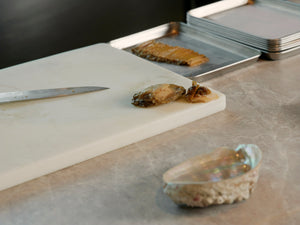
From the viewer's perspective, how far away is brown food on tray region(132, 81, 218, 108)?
103 centimetres

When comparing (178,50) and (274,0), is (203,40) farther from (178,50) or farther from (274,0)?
(274,0)

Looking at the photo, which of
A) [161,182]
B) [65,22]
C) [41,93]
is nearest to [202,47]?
[41,93]

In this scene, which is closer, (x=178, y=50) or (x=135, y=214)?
(x=135, y=214)

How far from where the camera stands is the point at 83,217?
0.74m

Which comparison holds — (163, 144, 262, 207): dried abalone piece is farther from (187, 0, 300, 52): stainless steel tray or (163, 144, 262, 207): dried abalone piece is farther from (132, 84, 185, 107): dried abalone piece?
(187, 0, 300, 52): stainless steel tray

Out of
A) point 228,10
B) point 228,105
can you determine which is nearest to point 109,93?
point 228,105

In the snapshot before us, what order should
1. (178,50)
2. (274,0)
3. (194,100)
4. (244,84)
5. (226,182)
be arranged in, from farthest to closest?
(274,0) → (178,50) → (244,84) → (194,100) → (226,182)

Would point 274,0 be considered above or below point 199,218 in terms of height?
above

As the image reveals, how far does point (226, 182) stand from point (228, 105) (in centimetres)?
42

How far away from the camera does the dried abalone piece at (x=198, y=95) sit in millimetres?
1037

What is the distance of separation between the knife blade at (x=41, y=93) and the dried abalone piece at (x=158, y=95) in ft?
0.48

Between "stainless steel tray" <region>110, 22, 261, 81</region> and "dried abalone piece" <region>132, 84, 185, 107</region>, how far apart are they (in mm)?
178

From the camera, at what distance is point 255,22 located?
5.14ft

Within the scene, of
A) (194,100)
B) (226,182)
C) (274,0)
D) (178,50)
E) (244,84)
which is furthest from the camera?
(274,0)
